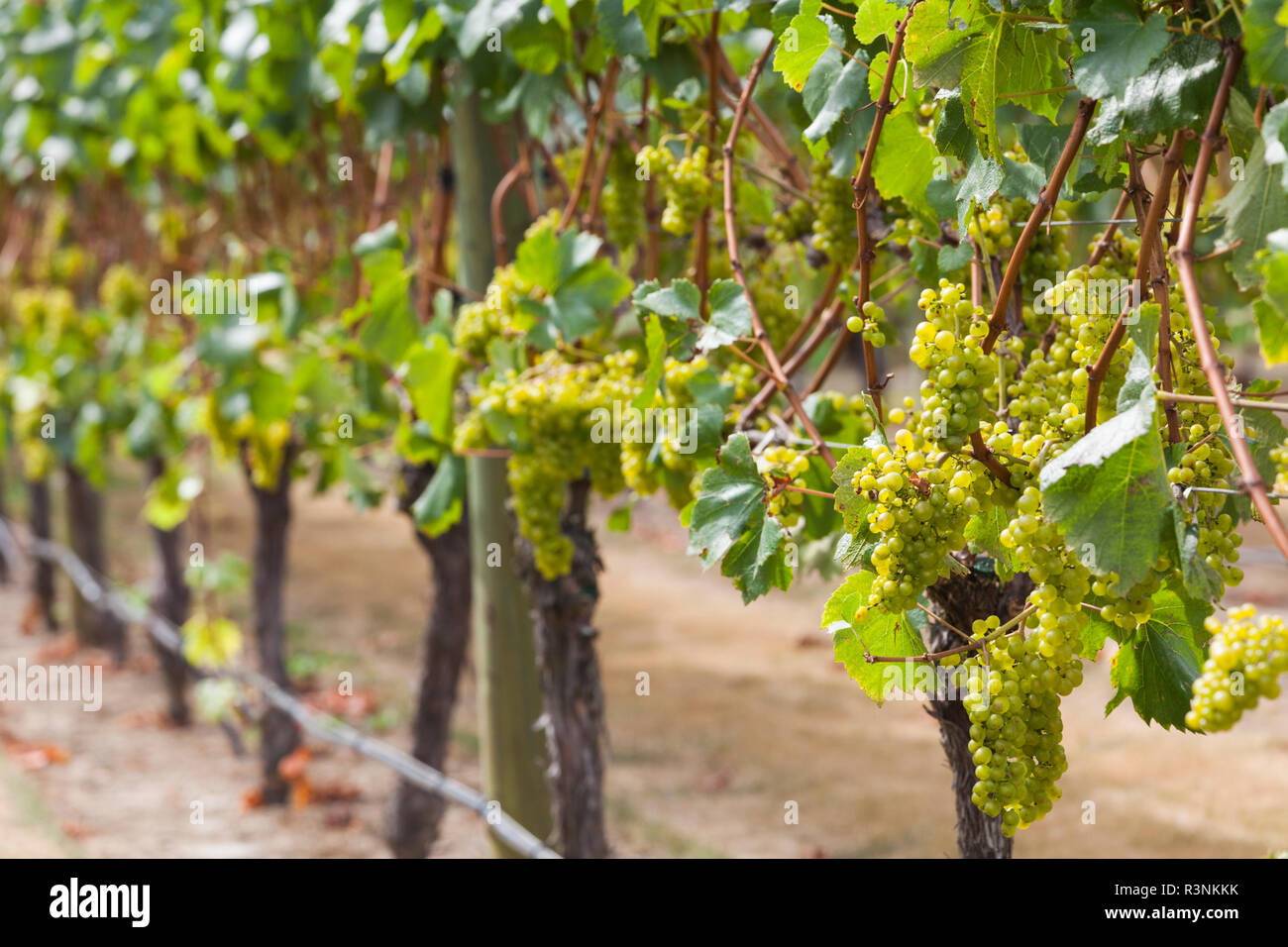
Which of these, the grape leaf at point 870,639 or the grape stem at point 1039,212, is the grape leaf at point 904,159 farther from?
the grape leaf at point 870,639

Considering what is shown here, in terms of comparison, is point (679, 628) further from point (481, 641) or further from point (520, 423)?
Result: point (520, 423)

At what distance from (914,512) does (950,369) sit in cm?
13

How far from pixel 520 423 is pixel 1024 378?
101 centimetres

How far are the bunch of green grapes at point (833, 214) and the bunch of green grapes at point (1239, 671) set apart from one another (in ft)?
3.44

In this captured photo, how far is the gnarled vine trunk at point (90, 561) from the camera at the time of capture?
6535mm

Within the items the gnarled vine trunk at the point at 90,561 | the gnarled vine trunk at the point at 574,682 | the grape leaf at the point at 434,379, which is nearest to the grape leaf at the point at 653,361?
the grape leaf at the point at 434,379

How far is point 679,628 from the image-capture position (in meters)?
6.73

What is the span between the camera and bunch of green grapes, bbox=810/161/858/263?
177cm

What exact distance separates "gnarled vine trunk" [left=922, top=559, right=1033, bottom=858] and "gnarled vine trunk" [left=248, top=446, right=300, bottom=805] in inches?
143

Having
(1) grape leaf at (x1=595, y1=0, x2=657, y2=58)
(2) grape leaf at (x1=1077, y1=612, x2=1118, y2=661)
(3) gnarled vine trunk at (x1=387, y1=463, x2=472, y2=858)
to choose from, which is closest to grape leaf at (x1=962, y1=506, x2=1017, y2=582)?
(2) grape leaf at (x1=1077, y1=612, x2=1118, y2=661)

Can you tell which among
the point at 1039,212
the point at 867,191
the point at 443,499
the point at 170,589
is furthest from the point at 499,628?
the point at 170,589

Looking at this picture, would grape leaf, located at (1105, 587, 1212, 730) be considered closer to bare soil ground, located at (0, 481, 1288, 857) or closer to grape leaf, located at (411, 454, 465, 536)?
bare soil ground, located at (0, 481, 1288, 857)

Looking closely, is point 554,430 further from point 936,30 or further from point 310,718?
point 310,718

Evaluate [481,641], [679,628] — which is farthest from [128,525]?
[481,641]
